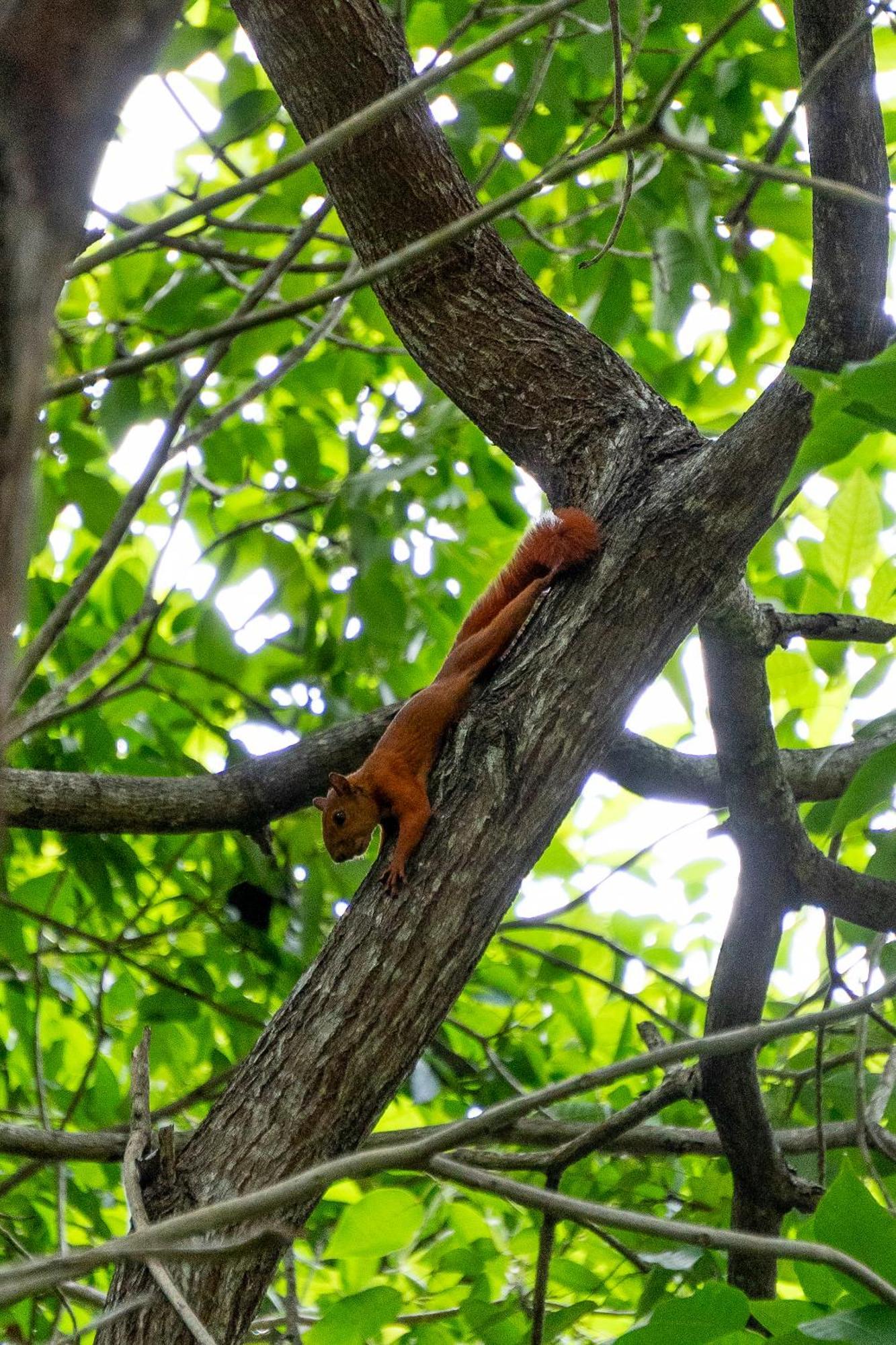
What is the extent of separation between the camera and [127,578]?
3664 mm

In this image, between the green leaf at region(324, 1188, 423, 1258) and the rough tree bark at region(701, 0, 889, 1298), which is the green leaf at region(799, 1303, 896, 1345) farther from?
the rough tree bark at region(701, 0, 889, 1298)

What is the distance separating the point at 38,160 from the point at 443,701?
7.93ft

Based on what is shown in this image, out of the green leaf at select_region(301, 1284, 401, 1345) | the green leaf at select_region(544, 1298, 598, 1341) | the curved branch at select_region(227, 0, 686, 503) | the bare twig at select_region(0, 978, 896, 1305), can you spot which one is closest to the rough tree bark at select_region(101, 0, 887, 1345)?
the curved branch at select_region(227, 0, 686, 503)

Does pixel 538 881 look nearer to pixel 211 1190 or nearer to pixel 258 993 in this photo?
pixel 258 993

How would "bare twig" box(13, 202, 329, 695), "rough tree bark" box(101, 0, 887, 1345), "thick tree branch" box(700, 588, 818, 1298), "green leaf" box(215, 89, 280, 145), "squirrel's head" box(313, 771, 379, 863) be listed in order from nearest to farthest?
"bare twig" box(13, 202, 329, 695) → "rough tree bark" box(101, 0, 887, 1345) → "thick tree branch" box(700, 588, 818, 1298) → "squirrel's head" box(313, 771, 379, 863) → "green leaf" box(215, 89, 280, 145)

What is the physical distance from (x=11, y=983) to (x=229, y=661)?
3.53 feet

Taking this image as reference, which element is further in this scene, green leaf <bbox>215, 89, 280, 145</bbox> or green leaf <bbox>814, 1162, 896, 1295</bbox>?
green leaf <bbox>215, 89, 280, 145</bbox>

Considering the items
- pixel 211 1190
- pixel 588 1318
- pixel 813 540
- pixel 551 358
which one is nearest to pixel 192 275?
pixel 551 358

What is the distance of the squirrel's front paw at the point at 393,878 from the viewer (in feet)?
6.89

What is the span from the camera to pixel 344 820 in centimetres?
346

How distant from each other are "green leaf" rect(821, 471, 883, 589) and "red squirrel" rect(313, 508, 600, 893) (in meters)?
0.70

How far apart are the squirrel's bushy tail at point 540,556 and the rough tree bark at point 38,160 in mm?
1820

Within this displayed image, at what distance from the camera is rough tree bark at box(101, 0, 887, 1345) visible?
1.93 meters

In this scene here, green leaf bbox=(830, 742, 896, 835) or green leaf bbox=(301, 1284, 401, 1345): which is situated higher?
green leaf bbox=(830, 742, 896, 835)
